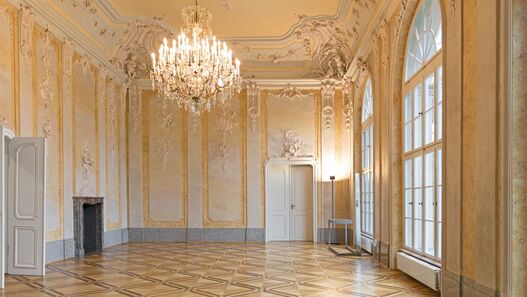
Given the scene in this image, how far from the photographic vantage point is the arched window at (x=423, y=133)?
6.42 metres

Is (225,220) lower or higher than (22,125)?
lower

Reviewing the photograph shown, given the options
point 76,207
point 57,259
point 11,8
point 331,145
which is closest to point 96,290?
point 57,259

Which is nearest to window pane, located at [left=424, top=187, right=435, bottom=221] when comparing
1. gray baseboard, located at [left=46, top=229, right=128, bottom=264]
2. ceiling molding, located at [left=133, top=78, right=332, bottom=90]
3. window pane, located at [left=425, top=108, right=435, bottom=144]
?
window pane, located at [left=425, top=108, right=435, bottom=144]

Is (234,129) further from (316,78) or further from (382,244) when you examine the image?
(382,244)

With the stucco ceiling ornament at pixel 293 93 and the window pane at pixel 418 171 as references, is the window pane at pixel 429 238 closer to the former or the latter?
the window pane at pixel 418 171

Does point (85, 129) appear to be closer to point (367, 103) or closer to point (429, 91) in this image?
point (367, 103)

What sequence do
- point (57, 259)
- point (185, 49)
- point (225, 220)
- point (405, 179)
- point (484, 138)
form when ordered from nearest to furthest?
point (484, 138) → point (405, 179) → point (185, 49) → point (57, 259) → point (225, 220)

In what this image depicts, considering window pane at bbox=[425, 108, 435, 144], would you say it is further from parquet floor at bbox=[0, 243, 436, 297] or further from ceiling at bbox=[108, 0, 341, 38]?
ceiling at bbox=[108, 0, 341, 38]

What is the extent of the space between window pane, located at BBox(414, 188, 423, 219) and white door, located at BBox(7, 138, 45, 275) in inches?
234

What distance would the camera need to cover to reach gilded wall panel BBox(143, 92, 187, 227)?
13711 mm

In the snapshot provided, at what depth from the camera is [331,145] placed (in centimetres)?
A: 1369

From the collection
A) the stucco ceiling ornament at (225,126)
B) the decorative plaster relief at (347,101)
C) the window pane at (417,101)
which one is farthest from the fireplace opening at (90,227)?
the window pane at (417,101)
